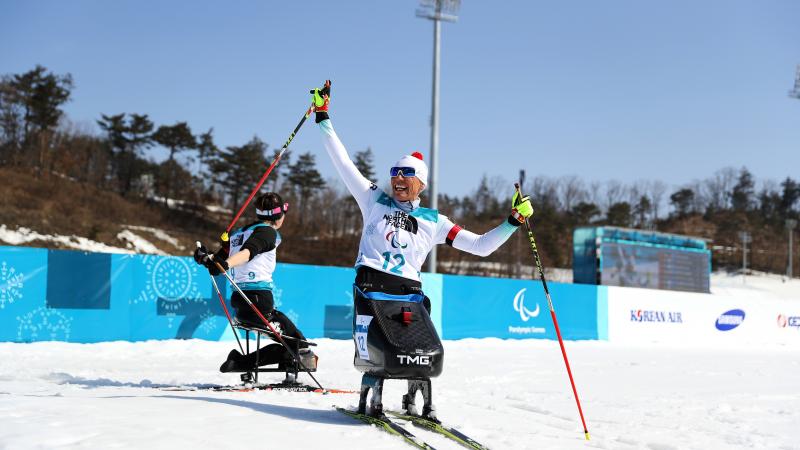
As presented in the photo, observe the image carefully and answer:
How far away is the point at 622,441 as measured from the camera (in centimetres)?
502

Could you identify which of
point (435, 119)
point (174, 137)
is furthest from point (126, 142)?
point (435, 119)

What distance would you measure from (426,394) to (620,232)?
20.7 meters

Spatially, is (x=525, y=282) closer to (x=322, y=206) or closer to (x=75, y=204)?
(x=75, y=204)

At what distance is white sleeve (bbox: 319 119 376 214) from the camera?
5.02 m

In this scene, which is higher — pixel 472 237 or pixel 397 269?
pixel 472 237

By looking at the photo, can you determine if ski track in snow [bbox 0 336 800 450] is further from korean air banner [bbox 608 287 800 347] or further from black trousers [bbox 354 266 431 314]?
korean air banner [bbox 608 287 800 347]

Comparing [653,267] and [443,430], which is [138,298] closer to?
[443,430]

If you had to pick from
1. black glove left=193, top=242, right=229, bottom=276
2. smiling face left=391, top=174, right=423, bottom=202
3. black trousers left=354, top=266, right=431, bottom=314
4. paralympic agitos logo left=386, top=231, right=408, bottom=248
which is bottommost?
black trousers left=354, top=266, right=431, bottom=314

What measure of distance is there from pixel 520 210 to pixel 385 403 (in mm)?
2248

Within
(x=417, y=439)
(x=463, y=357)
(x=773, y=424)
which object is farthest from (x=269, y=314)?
(x=463, y=357)

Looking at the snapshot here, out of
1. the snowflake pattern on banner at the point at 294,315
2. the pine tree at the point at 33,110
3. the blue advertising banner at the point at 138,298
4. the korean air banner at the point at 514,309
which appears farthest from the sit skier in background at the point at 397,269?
the pine tree at the point at 33,110

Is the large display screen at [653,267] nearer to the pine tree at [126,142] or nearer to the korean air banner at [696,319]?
the korean air banner at [696,319]

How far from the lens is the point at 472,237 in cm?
513

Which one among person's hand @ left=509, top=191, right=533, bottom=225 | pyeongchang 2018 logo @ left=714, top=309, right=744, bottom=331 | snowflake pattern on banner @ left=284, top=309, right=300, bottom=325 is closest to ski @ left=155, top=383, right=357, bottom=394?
person's hand @ left=509, top=191, right=533, bottom=225
